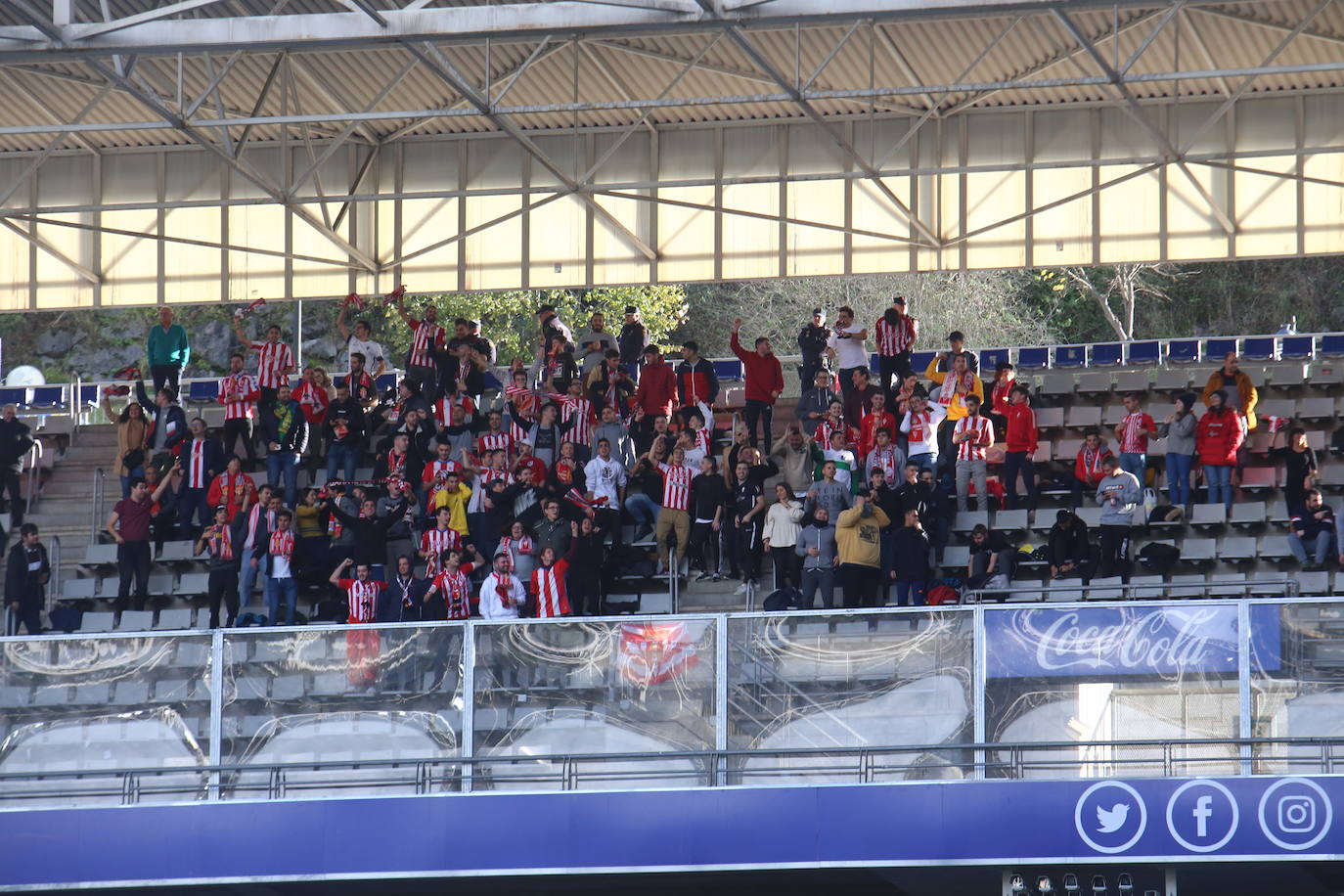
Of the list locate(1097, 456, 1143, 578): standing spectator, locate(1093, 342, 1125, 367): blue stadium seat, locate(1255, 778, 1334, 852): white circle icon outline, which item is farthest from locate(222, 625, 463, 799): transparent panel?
locate(1093, 342, 1125, 367): blue stadium seat

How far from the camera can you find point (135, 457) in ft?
69.1

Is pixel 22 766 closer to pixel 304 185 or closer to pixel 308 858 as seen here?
pixel 308 858

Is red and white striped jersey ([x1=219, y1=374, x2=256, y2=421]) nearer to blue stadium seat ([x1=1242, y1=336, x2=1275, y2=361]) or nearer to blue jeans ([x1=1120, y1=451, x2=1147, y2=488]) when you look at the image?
blue jeans ([x1=1120, y1=451, x2=1147, y2=488])

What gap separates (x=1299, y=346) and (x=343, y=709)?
52.1 ft

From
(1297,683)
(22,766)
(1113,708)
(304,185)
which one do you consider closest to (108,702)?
(22,766)

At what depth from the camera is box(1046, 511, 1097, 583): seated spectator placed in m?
17.7

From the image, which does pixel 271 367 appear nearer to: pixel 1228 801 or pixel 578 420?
pixel 578 420

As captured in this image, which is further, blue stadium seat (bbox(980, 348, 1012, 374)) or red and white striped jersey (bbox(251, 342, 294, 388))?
blue stadium seat (bbox(980, 348, 1012, 374))

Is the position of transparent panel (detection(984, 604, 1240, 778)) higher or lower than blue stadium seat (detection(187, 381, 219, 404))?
lower

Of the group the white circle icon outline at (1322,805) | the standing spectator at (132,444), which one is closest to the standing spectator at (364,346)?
the standing spectator at (132,444)

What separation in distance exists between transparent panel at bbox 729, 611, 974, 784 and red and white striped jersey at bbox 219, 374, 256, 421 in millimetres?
9916

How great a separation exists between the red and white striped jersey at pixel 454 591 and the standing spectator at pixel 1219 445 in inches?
291

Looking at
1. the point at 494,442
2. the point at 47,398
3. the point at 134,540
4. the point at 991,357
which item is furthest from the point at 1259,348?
the point at 47,398

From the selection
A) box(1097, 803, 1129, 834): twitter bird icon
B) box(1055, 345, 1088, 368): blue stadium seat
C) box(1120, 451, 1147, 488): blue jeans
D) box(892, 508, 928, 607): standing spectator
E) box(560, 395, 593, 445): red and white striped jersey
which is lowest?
box(1097, 803, 1129, 834): twitter bird icon
